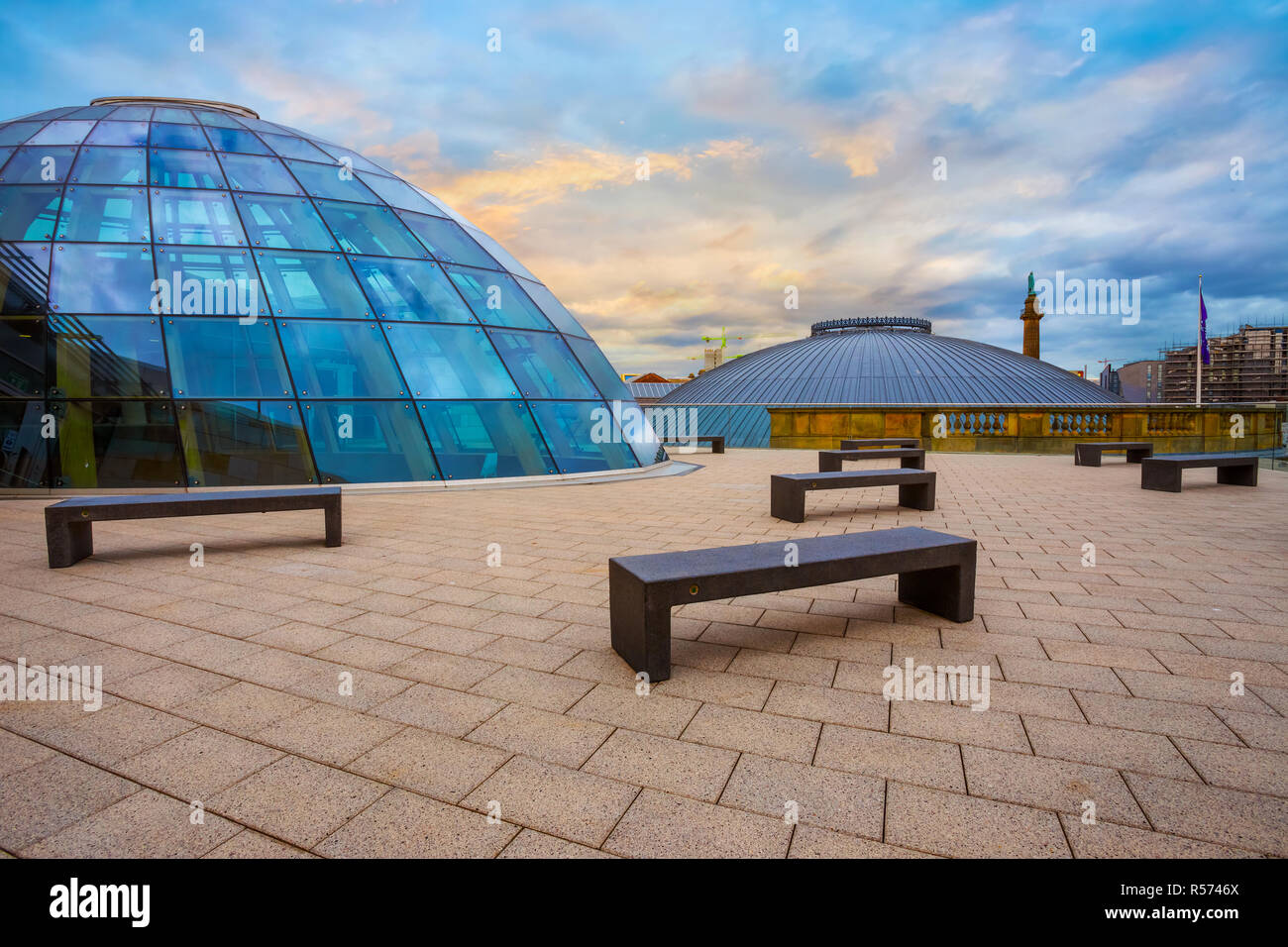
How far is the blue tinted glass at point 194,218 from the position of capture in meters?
11.8

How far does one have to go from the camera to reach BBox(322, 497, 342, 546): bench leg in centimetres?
673

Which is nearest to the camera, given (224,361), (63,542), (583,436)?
(63,542)

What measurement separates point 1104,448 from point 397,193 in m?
17.7

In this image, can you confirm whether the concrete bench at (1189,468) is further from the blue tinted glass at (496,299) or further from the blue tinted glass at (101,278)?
the blue tinted glass at (101,278)

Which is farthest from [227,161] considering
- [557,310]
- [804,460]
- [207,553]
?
[804,460]

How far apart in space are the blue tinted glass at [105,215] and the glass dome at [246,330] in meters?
0.03

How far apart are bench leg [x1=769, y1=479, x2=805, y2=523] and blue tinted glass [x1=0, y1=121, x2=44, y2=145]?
15961mm

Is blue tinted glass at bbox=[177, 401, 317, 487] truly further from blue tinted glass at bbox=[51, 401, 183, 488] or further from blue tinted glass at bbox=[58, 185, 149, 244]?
blue tinted glass at bbox=[58, 185, 149, 244]

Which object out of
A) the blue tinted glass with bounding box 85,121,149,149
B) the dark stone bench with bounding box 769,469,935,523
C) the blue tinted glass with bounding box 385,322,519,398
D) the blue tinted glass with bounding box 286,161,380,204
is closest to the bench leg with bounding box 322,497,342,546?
the dark stone bench with bounding box 769,469,935,523

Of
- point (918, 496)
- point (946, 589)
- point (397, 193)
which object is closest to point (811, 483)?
point (918, 496)

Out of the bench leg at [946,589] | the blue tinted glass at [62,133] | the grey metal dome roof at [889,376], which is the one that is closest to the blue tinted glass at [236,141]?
the blue tinted glass at [62,133]

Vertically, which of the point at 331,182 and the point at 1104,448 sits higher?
the point at 331,182

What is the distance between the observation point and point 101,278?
11273mm

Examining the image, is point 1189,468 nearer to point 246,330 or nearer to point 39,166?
point 246,330
